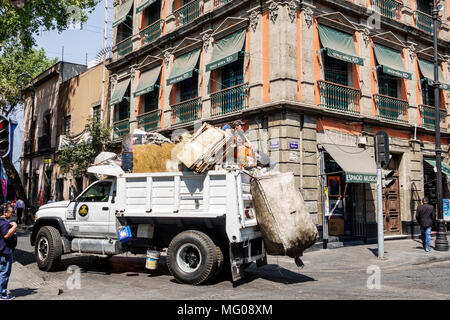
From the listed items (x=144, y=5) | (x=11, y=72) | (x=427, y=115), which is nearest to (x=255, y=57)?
(x=144, y=5)

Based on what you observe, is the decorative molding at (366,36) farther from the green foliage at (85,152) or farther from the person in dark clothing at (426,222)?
the green foliage at (85,152)

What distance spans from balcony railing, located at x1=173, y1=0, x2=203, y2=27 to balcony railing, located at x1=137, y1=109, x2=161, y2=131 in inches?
172

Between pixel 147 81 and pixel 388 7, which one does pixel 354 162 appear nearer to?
pixel 388 7

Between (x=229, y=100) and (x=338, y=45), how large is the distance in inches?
179

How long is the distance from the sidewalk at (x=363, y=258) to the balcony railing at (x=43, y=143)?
73.1 ft

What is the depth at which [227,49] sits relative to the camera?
14.9 meters

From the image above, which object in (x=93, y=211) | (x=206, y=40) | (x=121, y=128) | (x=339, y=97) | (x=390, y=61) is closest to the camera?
(x=93, y=211)

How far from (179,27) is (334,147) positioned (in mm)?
8902

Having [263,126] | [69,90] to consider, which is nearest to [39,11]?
[69,90]

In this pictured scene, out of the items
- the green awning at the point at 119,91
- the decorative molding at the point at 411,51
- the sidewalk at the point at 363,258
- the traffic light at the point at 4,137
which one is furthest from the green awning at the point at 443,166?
the traffic light at the point at 4,137

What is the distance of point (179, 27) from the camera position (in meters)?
17.3

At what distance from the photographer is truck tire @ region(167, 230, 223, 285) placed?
7.14m
